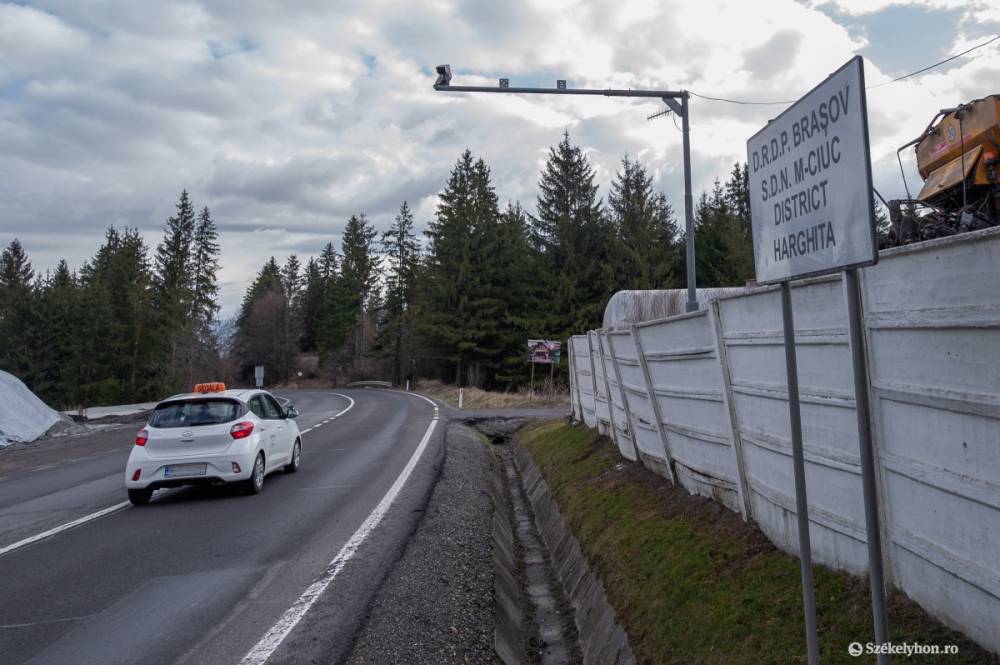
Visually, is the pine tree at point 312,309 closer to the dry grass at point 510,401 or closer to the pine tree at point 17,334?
the pine tree at point 17,334

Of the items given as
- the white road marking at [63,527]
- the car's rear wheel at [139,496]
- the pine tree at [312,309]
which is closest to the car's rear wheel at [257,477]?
the car's rear wheel at [139,496]

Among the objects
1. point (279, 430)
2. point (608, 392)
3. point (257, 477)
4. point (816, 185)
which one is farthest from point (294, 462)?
point (816, 185)

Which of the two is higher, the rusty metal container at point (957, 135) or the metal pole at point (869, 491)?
the rusty metal container at point (957, 135)

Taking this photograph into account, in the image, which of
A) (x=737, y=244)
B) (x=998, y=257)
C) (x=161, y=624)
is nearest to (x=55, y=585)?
(x=161, y=624)

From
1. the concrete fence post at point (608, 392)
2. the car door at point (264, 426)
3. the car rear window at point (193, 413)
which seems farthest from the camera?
the concrete fence post at point (608, 392)

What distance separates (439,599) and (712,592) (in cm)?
229

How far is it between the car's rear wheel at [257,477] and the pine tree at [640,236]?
4316 centimetres

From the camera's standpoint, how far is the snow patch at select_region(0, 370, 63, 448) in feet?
74.0

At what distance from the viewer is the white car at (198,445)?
426 inches

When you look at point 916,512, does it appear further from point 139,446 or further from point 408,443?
point 408,443

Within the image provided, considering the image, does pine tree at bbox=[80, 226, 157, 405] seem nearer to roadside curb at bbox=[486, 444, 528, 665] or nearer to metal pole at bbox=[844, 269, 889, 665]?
roadside curb at bbox=[486, 444, 528, 665]

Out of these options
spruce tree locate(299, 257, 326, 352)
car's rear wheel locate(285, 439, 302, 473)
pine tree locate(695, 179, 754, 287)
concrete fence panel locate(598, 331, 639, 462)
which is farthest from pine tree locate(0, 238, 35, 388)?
concrete fence panel locate(598, 331, 639, 462)

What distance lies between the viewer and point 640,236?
5481 cm

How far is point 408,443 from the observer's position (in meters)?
19.5
